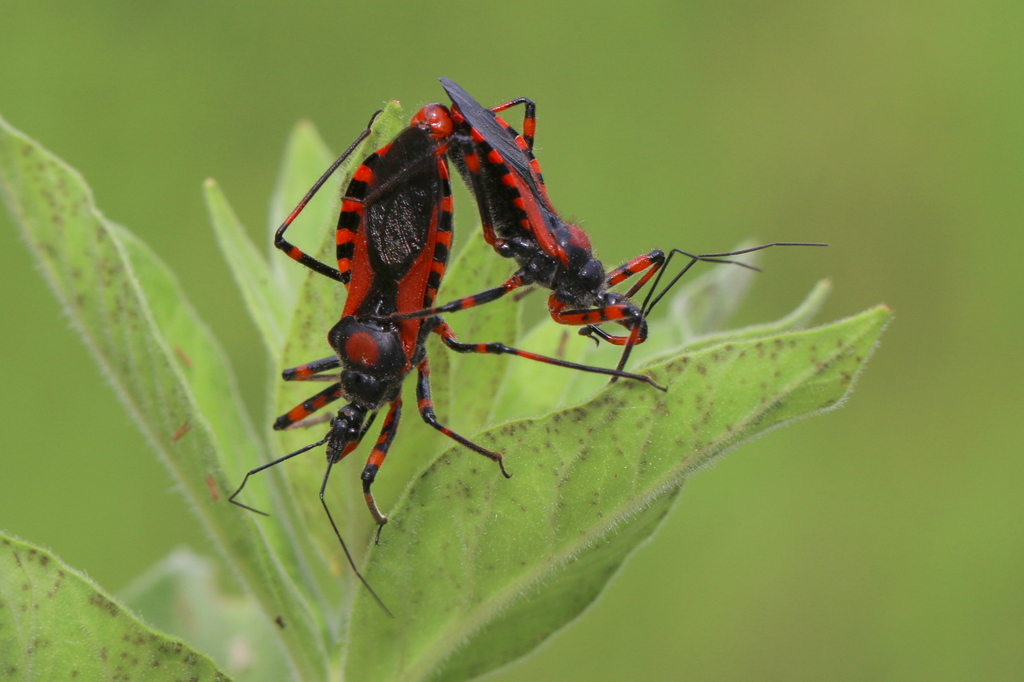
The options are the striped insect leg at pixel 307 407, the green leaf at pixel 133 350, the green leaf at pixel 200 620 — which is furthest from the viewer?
the green leaf at pixel 200 620

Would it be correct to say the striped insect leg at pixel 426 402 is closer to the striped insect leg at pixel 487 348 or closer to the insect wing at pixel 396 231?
the striped insect leg at pixel 487 348

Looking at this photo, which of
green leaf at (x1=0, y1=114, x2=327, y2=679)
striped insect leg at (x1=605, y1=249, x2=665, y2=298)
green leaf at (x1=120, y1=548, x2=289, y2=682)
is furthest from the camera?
green leaf at (x1=120, y1=548, x2=289, y2=682)

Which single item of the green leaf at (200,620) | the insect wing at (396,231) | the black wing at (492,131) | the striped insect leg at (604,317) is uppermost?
the black wing at (492,131)

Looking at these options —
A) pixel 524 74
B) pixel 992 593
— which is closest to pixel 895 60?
pixel 524 74

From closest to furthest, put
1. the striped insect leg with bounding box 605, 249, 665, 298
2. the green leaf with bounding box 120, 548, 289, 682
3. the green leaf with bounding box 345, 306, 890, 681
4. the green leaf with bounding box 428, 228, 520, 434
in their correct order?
1. the green leaf with bounding box 345, 306, 890, 681
2. the green leaf with bounding box 428, 228, 520, 434
3. the striped insect leg with bounding box 605, 249, 665, 298
4. the green leaf with bounding box 120, 548, 289, 682

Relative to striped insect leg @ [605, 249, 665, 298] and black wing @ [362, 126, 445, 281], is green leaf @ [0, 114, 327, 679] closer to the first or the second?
black wing @ [362, 126, 445, 281]

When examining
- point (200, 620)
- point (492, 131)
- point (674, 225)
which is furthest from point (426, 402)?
point (674, 225)

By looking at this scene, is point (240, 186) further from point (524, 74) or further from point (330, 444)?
point (330, 444)

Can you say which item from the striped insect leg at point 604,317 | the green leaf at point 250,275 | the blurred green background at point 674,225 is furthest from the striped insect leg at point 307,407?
the blurred green background at point 674,225

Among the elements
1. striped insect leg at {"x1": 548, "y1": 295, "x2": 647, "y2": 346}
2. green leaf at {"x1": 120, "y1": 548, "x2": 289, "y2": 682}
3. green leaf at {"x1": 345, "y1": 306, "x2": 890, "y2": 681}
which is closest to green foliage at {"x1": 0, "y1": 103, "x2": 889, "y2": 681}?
green leaf at {"x1": 345, "y1": 306, "x2": 890, "y2": 681}
